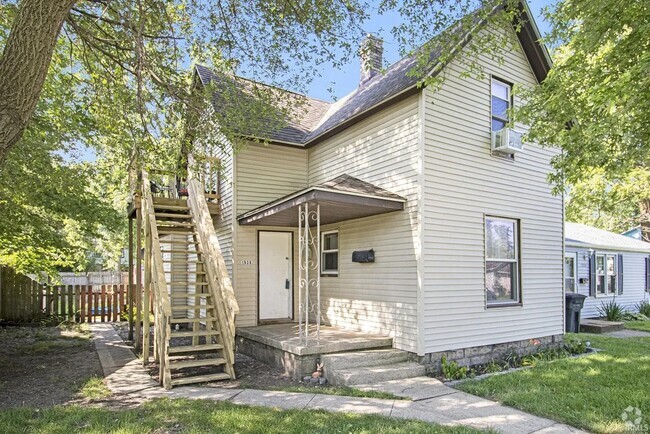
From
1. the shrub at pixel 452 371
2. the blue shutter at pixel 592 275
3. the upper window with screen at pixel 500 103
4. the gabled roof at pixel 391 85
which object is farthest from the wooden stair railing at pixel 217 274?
the blue shutter at pixel 592 275

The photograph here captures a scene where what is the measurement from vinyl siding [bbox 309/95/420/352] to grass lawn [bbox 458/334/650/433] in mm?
1493

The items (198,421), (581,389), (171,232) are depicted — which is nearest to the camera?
(198,421)

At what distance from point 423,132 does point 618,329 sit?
9.23 metres

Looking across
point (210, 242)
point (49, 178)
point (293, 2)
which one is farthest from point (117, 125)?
point (293, 2)

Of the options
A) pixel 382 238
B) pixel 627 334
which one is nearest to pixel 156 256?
pixel 382 238

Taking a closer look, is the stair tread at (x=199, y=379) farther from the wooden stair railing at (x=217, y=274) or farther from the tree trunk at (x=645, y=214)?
the tree trunk at (x=645, y=214)

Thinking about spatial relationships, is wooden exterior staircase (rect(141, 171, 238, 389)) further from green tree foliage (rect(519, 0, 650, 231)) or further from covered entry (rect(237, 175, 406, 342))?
green tree foliage (rect(519, 0, 650, 231))

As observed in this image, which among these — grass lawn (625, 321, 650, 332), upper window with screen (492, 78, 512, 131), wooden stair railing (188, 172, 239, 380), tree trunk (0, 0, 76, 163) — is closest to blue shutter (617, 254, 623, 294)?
grass lawn (625, 321, 650, 332)

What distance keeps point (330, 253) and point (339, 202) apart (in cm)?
275

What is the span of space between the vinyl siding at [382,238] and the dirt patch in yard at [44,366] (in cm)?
453

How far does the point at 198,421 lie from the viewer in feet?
14.6

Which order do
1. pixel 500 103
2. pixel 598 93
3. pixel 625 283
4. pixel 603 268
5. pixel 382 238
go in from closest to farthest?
1. pixel 598 93
2. pixel 382 238
3. pixel 500 103
4. pixel 603 268
5. pixel 625 283

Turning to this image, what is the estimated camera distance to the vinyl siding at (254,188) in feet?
30.2

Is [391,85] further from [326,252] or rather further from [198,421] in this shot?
[198,421]
